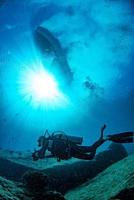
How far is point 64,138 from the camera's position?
32.4 ft

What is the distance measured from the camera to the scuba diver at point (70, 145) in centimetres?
951

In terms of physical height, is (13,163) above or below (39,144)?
above

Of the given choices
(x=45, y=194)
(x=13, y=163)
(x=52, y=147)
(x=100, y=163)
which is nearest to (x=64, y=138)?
(x=52, y=147)

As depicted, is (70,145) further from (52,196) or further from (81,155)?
(52,196)

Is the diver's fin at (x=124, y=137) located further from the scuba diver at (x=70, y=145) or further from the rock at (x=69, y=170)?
the rock at (x=69, y=170)

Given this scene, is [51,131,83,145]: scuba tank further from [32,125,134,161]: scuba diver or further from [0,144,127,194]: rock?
[0,144,127,194]: rock

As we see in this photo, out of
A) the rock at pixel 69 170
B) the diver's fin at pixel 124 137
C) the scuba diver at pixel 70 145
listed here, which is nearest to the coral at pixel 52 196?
the scuba diver at pixel 70 145

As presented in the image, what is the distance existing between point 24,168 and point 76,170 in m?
4.74

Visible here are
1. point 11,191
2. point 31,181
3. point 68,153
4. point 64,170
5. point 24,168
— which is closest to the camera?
point 11,191

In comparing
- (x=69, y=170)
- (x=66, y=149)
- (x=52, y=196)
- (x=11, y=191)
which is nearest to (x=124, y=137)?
(x=66, y=149)

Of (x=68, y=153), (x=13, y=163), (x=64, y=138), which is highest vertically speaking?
(x=13, y=163)

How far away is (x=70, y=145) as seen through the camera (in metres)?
9.90

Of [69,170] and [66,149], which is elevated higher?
[69,170]

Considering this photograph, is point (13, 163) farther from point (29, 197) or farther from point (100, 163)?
point (29, 197)
